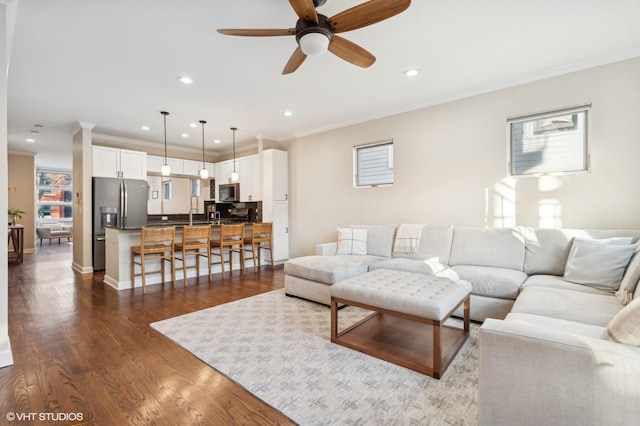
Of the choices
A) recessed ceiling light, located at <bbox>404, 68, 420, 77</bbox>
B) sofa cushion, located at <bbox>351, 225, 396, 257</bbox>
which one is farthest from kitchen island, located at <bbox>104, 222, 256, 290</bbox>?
recessed ceiling light, located at <bbox>404, 68, 420, 77</bbox>

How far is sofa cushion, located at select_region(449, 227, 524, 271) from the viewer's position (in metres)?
3.23

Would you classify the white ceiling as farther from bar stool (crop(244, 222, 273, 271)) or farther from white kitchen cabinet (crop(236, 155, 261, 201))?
bar stool (crop(244, 222, 273, 271))

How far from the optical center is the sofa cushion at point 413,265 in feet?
11.0

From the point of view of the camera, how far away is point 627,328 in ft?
3.95

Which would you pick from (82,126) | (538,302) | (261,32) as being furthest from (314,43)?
(82,126)

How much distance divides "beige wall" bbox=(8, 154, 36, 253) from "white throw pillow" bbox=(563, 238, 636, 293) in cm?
1134

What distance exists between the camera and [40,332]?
277cm

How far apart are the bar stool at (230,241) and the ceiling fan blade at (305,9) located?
144 inches

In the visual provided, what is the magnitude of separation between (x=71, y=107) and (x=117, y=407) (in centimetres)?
453

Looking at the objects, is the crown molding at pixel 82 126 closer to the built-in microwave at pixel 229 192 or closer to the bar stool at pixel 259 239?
the built-in microwave at pixel 229 192

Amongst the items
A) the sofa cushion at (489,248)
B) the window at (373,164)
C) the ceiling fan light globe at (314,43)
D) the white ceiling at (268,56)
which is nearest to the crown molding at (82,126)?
the white ceiling at (268,56)

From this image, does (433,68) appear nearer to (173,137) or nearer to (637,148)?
(637,148)

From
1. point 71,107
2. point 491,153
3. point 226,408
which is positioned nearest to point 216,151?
point 71,107

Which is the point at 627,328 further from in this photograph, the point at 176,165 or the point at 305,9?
the point at 176,165
